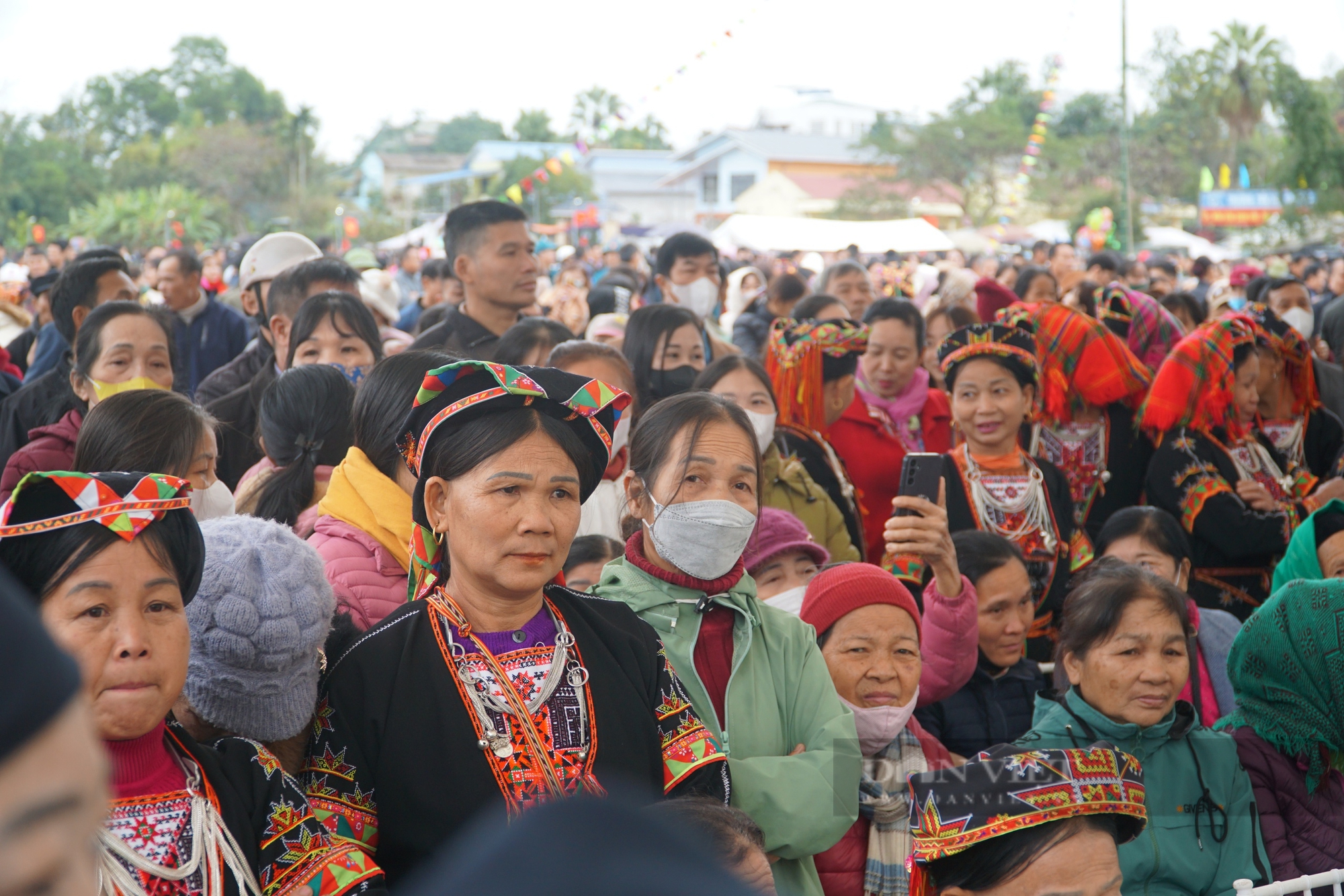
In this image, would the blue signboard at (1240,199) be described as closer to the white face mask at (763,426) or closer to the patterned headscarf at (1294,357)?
the patterned headscarf at (1294,357)

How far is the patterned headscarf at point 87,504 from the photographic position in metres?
1.83

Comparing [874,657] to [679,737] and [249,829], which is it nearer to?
[679,737]

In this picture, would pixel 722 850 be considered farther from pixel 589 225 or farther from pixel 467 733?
pixel 589 225

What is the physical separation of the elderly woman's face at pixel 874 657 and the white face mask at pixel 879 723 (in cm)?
3

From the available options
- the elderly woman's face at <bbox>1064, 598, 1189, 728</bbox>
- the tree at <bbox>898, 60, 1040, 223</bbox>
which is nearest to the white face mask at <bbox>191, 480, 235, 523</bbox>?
the elderly woman's face at <bbox>1064, 598, 1189, 728</bbox>

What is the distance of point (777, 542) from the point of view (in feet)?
11.8

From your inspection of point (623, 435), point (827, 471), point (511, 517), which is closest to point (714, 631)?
point (511, 517)

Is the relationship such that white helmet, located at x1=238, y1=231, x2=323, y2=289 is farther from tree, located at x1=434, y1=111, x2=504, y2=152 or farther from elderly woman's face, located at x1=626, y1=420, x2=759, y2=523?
tree, located at x1=434, y1=111, x2=504, y2=152

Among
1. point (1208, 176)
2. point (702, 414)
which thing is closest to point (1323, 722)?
point (702, 414)

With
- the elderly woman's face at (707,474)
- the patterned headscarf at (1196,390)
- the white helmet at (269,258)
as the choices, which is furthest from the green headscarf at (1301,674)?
the white helmet at (269,258)

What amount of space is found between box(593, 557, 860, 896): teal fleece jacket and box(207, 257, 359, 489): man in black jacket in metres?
1.92

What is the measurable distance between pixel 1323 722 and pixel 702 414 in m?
1.73

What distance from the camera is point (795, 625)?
277 cm

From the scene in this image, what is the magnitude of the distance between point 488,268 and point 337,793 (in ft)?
11.1
